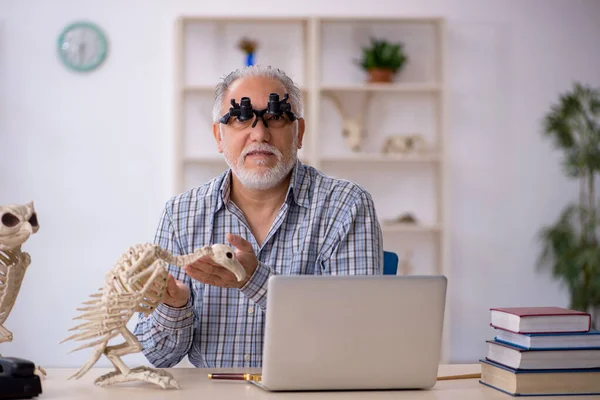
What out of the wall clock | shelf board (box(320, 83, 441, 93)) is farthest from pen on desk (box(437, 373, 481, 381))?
the wall clock

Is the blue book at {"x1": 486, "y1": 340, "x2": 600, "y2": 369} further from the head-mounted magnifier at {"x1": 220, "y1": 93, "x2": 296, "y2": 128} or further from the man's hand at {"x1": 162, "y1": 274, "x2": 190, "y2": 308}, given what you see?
the head-mounted magnifier at {"x1": 220, "y1": 93, "x2": 296, "y2": 128}

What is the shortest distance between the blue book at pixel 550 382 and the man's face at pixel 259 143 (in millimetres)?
975

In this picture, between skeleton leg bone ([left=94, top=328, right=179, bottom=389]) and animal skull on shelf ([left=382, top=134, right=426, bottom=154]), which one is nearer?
skeleton leg bone ([left=94, top=328, right=179, bottom=389])

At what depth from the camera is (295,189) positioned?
232 cm

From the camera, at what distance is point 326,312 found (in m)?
1.45

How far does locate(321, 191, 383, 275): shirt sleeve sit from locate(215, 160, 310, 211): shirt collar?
5.1 inches

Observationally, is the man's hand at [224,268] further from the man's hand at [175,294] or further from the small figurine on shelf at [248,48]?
the small figurine on shelf at [248,48]

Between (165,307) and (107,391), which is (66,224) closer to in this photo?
(165,307)

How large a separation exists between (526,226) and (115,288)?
3.94m

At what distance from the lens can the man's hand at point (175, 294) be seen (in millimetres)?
1810

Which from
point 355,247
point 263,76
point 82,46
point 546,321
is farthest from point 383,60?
point 546,321

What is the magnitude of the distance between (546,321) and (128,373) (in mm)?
825

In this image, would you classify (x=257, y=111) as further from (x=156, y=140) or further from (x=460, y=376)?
(x=156, y=140)

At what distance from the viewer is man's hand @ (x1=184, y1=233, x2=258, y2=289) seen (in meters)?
1.64
